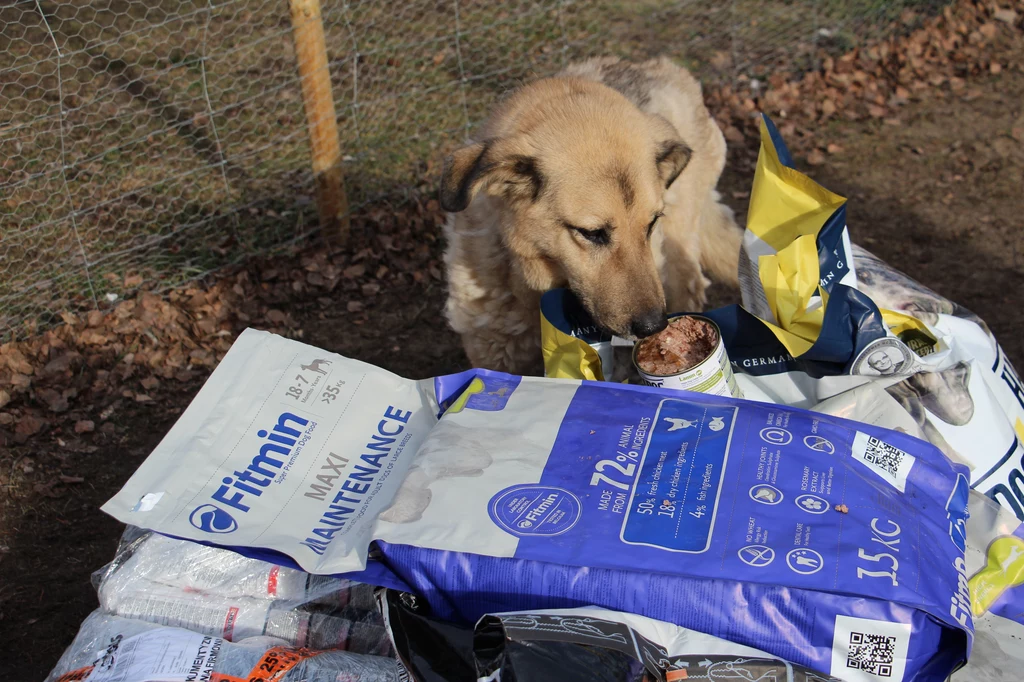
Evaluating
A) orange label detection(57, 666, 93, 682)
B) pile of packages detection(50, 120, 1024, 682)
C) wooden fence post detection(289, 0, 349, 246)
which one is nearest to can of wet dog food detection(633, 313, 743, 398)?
pile of packages detection(50, 120, 1024, 682)

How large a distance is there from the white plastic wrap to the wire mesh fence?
96.9 inches

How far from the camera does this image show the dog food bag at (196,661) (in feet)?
5.32

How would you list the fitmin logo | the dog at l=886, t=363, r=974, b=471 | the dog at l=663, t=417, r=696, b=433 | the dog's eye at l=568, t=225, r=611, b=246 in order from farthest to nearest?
the dog's eye at l=568, t=225, r=611, b=246
the dog at l=886, t=363, r=974, b=471
the dog at l=663, t=417, r=696, b=433
the fitmin logo

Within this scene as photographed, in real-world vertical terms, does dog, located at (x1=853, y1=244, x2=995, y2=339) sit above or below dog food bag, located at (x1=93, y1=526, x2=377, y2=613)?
above

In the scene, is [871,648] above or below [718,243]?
above

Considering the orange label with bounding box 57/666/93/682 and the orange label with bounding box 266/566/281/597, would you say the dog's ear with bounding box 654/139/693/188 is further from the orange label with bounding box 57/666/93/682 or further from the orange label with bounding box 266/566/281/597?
the orange label with bounding box 57/666/93/682

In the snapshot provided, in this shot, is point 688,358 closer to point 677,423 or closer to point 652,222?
point 677,423

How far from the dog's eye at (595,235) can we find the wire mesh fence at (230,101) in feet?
5.64

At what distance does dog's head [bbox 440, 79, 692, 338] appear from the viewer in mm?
2602

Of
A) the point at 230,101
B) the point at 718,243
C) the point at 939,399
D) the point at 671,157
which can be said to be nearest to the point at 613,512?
the point at 939,399

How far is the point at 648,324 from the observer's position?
2.43m

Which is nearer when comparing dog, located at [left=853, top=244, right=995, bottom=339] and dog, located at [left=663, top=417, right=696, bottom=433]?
dog, located at [left=663, top=417, right=696, bottom=433]

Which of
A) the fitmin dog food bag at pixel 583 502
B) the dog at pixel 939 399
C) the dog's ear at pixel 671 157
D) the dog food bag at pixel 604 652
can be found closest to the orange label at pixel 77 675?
the fitmin dog food bag at pixel 583 502

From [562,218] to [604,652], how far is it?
1.49 m
